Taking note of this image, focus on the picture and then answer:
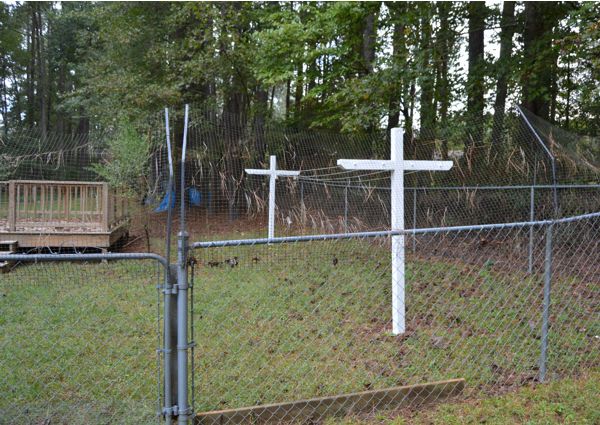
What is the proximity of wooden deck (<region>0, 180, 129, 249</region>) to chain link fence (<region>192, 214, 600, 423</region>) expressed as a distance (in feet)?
11.4

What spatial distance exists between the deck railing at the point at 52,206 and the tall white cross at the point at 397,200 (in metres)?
5.78

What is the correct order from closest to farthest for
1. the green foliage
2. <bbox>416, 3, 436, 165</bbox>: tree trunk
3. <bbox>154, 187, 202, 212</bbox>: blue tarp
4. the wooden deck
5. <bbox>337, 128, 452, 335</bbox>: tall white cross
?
<bbox>337, 128, 452, 335</bbox>: tall white cross
the wooden deck
<bbox>416, 3, 436, 165</bbox>: tree trunk
<bbox>154, 187, 202, 212</bbox>: blue tarp
the green foliage

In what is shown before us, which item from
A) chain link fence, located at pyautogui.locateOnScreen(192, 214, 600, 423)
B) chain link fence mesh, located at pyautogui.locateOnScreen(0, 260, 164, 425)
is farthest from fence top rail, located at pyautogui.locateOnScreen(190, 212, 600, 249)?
chain link fence mesh, located at pyautogui.locateOnScreen(0, 260, 164, 425)

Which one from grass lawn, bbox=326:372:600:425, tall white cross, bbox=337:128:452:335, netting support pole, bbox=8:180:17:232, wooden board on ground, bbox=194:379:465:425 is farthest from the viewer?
netting support pole, bbox=8:180:17:232

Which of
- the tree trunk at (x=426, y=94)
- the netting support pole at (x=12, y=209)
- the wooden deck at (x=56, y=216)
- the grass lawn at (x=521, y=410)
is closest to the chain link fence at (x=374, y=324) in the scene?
the grass lawn at (x=521, y=410)

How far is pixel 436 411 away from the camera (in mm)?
3057

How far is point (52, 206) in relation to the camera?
28.3 feet

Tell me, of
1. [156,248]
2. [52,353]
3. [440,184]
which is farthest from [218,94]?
[52,353]

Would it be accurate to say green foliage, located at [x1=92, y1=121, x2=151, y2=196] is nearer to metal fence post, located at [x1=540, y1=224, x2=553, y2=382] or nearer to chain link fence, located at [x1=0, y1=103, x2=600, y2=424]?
chain link fence, located at [x1=0, y1=103, x2=600, y2=424]

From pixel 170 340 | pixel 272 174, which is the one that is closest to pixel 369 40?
pixel 272 174

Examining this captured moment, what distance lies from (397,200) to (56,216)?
23.2 feet

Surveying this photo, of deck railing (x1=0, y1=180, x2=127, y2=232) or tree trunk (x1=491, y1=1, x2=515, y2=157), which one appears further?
tree trunk (x1=491, y1=1, x2=515, y2=157)

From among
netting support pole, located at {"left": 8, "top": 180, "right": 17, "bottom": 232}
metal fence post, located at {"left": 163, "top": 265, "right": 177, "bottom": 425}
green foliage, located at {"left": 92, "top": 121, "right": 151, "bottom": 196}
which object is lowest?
metal fence post, located at {"left": 163, "top": 265, "right": 177, "bottom": 425}

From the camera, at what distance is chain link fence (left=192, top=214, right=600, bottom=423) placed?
11.0ft
